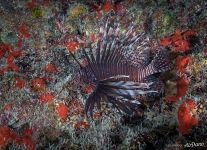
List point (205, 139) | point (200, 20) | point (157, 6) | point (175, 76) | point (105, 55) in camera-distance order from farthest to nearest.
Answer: point (157, 6) → point (200, 20) → point (175, 76) → point (105, 55) → point (205, 139)

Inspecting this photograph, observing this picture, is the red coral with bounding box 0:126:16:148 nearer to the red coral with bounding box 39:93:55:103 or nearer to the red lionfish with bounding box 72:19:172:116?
the red coral with bounding box 39:93:55:103

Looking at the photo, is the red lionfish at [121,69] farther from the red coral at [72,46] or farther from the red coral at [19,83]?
the red coral at [19,83]

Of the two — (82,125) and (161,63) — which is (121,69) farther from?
(82,125)

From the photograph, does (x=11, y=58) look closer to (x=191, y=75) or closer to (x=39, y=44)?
(x=39, y=44)

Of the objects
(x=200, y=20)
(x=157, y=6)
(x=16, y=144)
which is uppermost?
(x=157, y=6)

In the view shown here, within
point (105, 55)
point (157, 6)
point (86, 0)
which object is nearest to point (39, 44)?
point (86, 0)

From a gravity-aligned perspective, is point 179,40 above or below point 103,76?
above

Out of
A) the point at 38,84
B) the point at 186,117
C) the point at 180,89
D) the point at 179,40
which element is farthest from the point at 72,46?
the point at 186,117
